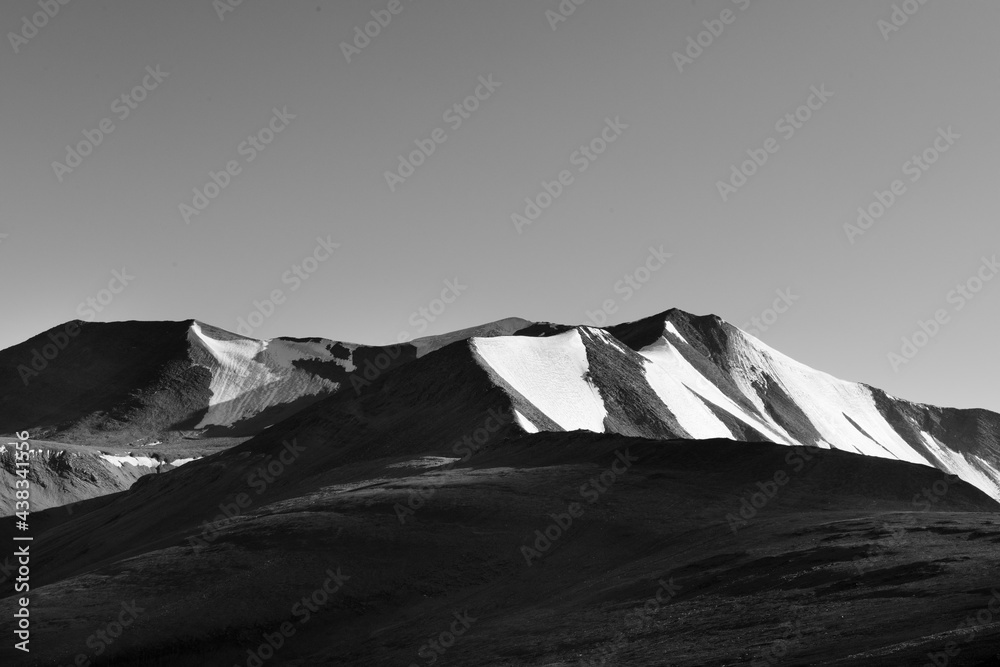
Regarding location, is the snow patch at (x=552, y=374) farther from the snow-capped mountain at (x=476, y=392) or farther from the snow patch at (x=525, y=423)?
the snow patch at (x=525, y=423)

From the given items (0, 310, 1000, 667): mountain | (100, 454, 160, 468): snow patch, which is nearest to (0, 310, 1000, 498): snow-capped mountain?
(0, 310, 1000, 667): mountain

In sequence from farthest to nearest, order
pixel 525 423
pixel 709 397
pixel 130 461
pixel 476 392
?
pixel 130 461
pixel 709 397
pixel 476 392
pixel 525 423

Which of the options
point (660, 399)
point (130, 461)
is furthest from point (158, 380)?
point (660, 399)

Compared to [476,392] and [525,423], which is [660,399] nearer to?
[476,392]

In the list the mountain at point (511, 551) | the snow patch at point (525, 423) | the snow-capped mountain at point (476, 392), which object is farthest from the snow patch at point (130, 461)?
the snow patch at point (525, 423)

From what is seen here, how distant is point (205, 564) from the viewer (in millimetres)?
40312

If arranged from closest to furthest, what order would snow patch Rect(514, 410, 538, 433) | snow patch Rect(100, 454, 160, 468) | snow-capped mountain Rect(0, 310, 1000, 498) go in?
snow patch Rect(514, 410, 538, 433)
snow-capped mountain Rect(0, 310, 1000, 498)
snow patch Rect(100, 454, 160, 468)

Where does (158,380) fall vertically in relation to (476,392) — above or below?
above

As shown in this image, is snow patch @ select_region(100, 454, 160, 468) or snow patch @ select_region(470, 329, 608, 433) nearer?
snow patch @ select_region(470, 329, 608, 433)

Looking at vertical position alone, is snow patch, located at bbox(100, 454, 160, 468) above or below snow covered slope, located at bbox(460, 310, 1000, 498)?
above

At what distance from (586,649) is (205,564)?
17.3 meters

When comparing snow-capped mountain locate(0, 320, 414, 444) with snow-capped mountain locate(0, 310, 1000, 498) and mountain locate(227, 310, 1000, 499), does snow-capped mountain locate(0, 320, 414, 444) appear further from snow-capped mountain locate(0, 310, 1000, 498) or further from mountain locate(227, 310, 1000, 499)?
mountain locate(227, 310, 1000, 499)

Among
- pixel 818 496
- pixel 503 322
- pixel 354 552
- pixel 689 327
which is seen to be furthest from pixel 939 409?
pixel 354 552

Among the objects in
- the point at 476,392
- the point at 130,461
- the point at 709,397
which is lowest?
the point at 709,397
